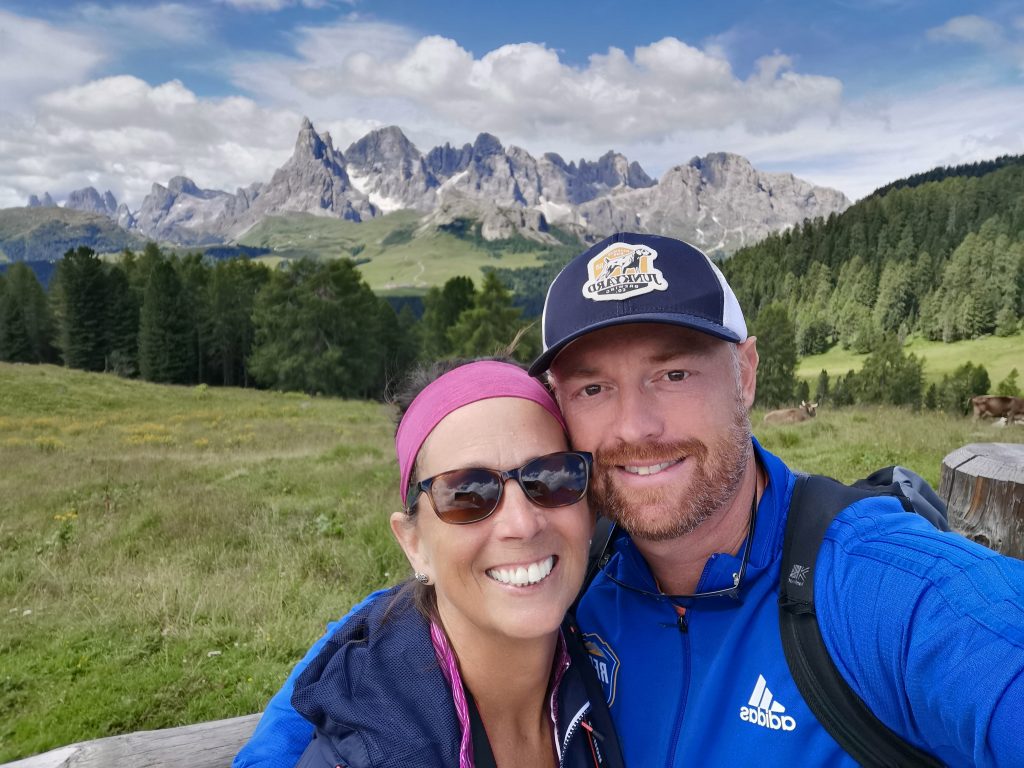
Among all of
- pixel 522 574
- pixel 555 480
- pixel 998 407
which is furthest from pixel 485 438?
pixel 998 407

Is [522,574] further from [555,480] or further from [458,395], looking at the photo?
[458,395]

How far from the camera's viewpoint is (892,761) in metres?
1.44

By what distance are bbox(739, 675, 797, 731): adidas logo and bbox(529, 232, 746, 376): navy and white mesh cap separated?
39.8 inches

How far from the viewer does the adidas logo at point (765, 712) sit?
1595mm

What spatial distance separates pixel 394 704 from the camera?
5.08 feet

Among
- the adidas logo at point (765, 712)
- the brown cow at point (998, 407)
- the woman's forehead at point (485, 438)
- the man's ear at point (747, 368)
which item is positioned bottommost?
the brown cow at point (998, 407)

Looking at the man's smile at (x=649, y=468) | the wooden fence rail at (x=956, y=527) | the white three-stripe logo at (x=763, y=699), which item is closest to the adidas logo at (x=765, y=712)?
the white three-stripe logo at (x=763, y=699)

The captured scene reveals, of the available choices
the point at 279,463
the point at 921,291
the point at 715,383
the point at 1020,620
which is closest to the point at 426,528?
the point at 715,383

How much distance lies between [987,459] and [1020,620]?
8.28 ft

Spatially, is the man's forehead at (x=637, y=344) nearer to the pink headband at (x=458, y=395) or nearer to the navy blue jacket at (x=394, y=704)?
the pink headband at (x=458, y=395)

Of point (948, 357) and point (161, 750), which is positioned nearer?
point (161, 750)

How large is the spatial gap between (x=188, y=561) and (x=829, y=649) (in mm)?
7575

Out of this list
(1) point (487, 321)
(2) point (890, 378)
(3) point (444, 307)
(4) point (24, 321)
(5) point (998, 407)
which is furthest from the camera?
(2) point (890, 378)

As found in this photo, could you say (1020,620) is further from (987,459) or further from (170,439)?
(170,439)
